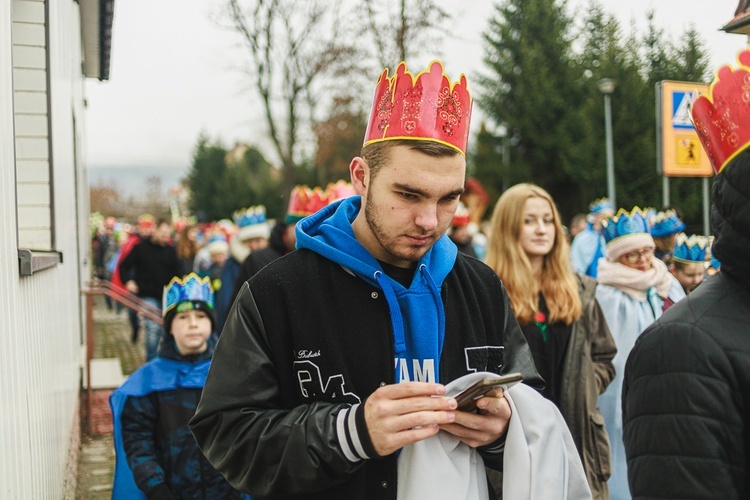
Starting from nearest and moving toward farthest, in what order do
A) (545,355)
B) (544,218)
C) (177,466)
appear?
(177,466), (545,355), (544,218)

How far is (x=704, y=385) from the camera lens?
1730 mm

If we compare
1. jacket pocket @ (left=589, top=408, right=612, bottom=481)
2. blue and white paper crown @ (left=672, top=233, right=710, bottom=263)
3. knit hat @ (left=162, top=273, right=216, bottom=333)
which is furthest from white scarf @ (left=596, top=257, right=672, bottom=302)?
knit hat @ (left=162, top=273, right=216, bottom=333)

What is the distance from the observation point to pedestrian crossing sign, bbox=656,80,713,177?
8688 mm

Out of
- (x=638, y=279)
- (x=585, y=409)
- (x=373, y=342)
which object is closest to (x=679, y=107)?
(x=638, y=279)

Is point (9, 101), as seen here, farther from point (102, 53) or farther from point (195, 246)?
point (195, 246)

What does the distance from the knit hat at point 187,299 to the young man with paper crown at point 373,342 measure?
239cm

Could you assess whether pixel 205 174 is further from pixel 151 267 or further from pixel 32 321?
pixel 32 321

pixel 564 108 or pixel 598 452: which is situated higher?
pixel 564 108

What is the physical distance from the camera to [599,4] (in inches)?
1142

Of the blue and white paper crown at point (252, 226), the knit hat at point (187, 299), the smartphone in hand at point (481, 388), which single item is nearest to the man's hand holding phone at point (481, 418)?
the smartphone in hand at point (481, 388)

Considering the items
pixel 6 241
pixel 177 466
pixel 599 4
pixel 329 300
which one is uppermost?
pixel 599 4

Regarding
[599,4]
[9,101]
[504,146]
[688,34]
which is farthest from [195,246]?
[504,146]

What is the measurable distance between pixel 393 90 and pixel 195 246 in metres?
12.8

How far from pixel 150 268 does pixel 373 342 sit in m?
10.6
